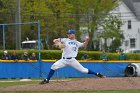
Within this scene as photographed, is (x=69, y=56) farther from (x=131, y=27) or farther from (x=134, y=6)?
(x=134, y=6)

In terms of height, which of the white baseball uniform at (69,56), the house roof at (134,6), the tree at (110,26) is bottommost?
the white baseball uniform at (69,56)

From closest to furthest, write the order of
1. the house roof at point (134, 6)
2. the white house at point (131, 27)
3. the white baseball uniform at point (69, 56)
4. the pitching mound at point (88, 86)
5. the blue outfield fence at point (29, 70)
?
1. the pitching mound at point (88, 86)
2. the white baseball uniform at point (69, 56)
3. the blue outfield fence at point (29, 70)
4. the white house at point (131, 27)
5. the house roof at point (134, 6)

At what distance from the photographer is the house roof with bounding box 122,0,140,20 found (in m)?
76.5

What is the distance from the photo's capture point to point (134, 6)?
7819 cm

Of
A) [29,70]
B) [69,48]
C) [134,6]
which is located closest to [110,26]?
[29,70]

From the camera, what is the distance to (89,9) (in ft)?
166

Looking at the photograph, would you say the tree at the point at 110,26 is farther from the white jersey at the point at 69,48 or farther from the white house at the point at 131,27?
the white jersey at the point at 69,48

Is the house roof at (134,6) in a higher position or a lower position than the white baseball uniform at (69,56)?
higher

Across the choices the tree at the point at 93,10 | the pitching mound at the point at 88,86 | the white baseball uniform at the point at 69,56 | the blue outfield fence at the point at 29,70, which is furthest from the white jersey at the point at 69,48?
the tree at the point at 93,10

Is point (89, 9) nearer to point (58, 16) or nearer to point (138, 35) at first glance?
point (58, 16)

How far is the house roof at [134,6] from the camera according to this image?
7650 cm

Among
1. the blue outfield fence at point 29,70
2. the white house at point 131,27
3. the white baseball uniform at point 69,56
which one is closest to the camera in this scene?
the white baseball uniform at point 69,56

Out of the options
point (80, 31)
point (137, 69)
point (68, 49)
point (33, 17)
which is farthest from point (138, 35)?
point (68, 49)

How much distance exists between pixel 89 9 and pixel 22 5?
731cm
